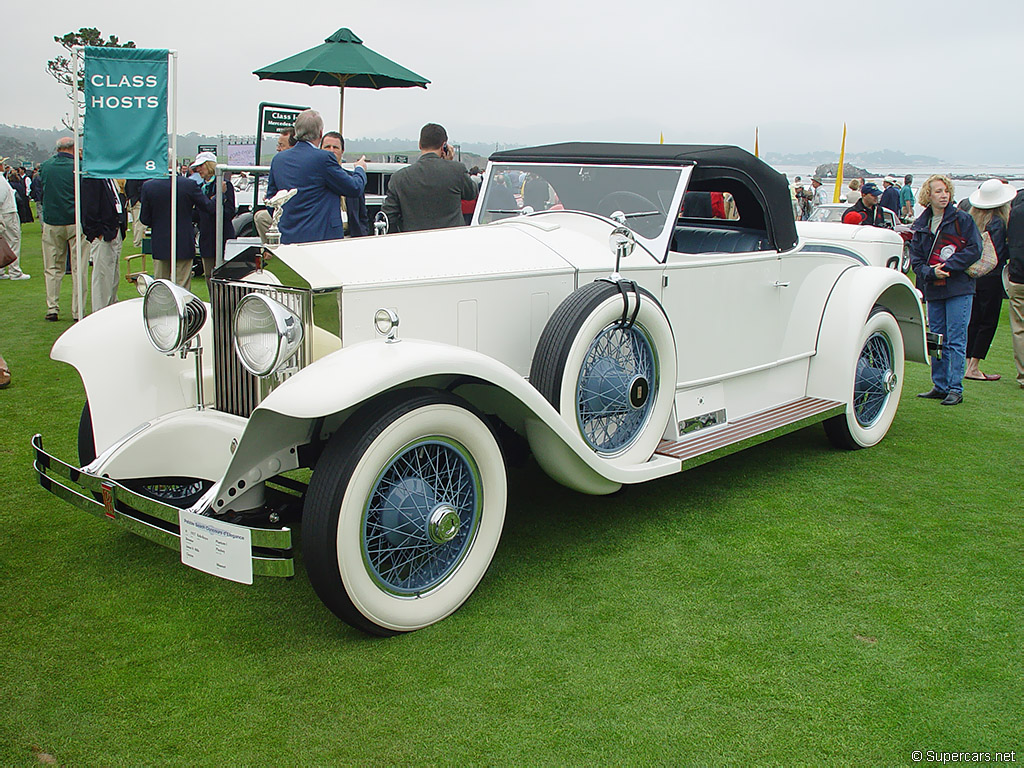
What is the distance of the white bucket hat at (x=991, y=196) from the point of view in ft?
22.1

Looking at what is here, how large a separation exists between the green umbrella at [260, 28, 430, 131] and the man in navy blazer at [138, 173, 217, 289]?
2167 millimetres

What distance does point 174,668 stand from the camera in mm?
2717

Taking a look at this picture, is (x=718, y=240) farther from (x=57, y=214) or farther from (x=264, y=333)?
(x=57, y=214)

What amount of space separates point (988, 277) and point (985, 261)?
66 centimetres

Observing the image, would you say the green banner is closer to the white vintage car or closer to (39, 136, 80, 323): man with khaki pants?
(39, 136, 80, 323): man with khaki pants

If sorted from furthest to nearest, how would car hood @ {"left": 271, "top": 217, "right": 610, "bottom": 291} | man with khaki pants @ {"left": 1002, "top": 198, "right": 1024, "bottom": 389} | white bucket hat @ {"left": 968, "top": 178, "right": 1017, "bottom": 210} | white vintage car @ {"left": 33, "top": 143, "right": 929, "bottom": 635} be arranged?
white bucket hat @ {"left": 968, "top": 178, "right": 1017, "bottom": 210} < man with khaki pants @ {"left": 1002, "top": 198, "right": 1024, "bottom": 389} < car hood @ {"left": 271, "top": 217, "right": 610, "bottom": 291} < white vintage car @ {"left": 33, "top": 143, "right": 929, "bottom": 635}

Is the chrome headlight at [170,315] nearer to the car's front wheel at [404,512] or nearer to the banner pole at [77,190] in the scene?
the car's front wheel at [404,512]

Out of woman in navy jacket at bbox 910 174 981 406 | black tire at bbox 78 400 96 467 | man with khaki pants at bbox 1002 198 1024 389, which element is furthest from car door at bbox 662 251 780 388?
man with khaki pants at bbox 1002 198 1024 389

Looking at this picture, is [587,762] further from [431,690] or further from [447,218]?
[447,218]

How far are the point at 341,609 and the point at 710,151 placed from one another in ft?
9.77

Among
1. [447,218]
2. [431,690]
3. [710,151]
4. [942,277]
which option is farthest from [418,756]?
[942,277]

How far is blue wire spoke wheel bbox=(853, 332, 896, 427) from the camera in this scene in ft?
17.1

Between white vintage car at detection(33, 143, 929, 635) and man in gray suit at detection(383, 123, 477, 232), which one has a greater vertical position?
man in gray suit at detection(383, 123, 477, 232)

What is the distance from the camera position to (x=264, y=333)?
9.66ft
